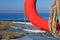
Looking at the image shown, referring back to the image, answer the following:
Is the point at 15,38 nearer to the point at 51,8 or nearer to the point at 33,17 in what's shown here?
the point at 33,17

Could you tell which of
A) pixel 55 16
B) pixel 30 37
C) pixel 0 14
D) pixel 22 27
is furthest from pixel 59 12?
pixel 0 14

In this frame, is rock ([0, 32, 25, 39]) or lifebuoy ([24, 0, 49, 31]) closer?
lifebuoy ([24, 0, 49, 31])

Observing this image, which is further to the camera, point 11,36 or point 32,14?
point 11,36

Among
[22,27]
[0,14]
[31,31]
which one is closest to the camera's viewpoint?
[31,31]

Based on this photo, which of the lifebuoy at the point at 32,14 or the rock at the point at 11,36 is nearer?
the lifebuoy at the point at 32,14

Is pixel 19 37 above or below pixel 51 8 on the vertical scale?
below

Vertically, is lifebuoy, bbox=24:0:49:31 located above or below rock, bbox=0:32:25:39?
above

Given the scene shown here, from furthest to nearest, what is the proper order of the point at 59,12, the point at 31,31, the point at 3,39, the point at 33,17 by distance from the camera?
the point at 31,31 → the point at 3,39 → the point at 33,17 → the point at 59,12

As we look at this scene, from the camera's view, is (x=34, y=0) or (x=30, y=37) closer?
(x=34, y=0)

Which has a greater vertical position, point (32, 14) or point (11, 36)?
point (32, 14)

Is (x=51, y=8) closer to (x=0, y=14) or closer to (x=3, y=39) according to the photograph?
(x=3, y=39)

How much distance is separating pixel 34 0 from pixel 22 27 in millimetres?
976

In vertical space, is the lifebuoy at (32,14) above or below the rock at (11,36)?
above

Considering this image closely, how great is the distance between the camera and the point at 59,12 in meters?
2.25
